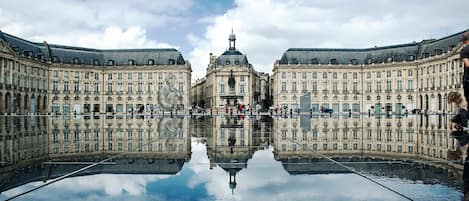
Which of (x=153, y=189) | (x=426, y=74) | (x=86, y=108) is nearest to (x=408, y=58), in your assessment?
(x=426, y=74)

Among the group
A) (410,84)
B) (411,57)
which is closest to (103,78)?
(410,84)

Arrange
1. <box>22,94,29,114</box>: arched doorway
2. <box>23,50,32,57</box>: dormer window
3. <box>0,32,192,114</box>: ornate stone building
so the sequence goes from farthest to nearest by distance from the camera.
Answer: <box>0,32,192,114</box>: ornate stone building
<box>23,50,32,57</box>: dormer window
<box>22,94,29,114</box>: arched doorway

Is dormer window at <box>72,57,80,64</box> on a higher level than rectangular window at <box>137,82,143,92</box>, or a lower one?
higher

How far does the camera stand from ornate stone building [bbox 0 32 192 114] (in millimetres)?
85562

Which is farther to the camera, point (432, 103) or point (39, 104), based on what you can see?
point (39, 104)

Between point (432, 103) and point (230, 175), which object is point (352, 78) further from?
point (230, 175)

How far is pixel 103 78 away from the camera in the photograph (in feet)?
310

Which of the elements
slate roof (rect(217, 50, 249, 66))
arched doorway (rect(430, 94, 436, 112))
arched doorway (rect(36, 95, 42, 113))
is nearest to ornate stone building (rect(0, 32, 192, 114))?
arched doorway (rect(36, 95, 42, 113))

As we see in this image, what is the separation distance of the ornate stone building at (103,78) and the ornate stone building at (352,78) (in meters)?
23.4

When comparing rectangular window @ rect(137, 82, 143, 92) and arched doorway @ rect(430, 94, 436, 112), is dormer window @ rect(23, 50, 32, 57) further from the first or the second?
arched doorway @ rect(430, 94, 436, 112)

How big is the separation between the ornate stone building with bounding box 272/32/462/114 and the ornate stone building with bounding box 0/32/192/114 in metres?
23.4

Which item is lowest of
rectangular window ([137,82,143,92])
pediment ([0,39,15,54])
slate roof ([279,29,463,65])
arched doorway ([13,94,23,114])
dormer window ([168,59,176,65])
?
arched doorway ([13,94,23,114])

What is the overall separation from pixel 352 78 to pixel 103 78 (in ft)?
180

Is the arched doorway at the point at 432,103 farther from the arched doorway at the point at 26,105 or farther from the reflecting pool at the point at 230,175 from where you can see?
the reflecting pool at the point at 230,175
